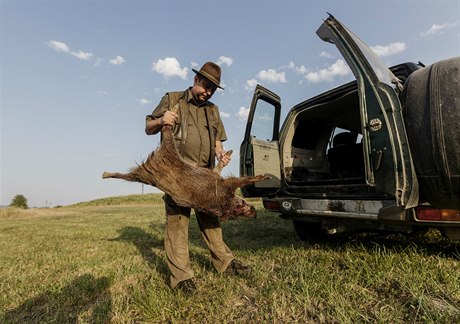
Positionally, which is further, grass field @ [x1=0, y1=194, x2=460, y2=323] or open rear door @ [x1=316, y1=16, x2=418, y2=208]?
open rear door @ [x1=316, y1=16, x2=418, y2=208]

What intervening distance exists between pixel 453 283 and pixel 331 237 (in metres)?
2.24

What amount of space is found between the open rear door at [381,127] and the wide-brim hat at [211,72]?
128cm

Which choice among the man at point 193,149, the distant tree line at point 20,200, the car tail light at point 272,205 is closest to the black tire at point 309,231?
the car tail light at point 272,205

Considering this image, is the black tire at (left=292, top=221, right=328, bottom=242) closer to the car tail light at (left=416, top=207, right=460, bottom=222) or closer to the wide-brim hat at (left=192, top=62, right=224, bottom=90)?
the car tail light at (left=416, top=207, right=460, bottom=222)

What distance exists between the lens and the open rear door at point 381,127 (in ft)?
7.69

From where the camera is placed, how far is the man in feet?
8.85

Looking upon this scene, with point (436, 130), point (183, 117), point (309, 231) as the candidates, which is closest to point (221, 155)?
point (183, 117)

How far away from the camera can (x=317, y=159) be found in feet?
18.0

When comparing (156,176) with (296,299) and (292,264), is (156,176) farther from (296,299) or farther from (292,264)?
(292,264)

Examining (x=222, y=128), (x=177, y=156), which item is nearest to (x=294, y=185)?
(x=222, y=128)

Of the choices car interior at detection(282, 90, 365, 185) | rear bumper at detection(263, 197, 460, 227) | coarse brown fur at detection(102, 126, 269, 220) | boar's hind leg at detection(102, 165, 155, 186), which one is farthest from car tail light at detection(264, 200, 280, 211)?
boar's hind leg at detection(102, 165, 155, 186)

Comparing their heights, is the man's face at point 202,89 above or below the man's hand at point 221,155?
above

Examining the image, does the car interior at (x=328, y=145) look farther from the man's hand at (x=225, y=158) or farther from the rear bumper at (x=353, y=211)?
the man's hand at (x=225, y=158)

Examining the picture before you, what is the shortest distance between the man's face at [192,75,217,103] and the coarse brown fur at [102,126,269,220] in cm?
67
